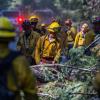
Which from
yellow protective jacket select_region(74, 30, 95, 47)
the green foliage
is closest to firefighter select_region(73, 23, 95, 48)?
yellow protective jacket select_region(74, 30, 95, 47)

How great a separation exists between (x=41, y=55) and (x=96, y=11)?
47.5 ft

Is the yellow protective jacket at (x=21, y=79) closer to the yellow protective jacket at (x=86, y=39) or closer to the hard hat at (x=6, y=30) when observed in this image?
the hard hat at (x=6, y=30)

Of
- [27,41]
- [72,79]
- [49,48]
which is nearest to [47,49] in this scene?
[49,48]

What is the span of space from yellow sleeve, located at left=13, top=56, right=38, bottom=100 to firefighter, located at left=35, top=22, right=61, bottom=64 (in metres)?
5.50

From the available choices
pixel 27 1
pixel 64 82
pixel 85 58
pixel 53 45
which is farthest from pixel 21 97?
pixel 27 1

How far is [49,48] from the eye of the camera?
10.8 m

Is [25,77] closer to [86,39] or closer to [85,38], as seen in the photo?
[86,39]

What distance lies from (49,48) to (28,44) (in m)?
0.83

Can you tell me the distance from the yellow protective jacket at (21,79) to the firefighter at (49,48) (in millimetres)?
5504

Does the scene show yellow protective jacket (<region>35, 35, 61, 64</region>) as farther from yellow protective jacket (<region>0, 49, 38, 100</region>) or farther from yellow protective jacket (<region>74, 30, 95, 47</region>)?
yellow protective jacket (<region>0, 49, 38, 100</region>)

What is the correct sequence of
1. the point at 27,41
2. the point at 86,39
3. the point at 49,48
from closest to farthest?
the point at 49,48
the point at 27,41
the point at 86,39

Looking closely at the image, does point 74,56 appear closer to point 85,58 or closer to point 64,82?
point 85,58

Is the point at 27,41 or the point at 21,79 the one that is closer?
the point at 21,79

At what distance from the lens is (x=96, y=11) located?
25.0m
